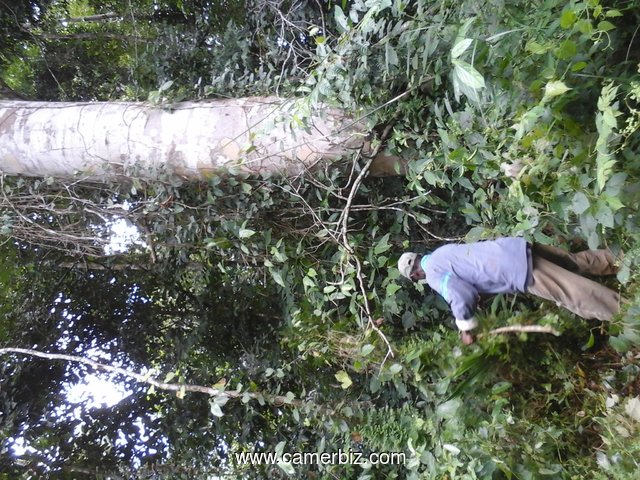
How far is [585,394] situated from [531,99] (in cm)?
144

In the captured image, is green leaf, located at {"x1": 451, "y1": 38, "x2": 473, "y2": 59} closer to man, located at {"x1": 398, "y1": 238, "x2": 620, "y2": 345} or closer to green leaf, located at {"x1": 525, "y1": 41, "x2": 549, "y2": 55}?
green leaf, located at {"x1": 525, "y1": 41, "x2": 549, "y2": 55}

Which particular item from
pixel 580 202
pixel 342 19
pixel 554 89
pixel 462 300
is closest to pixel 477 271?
pixel 462 300

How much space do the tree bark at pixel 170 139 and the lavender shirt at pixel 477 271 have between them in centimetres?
70

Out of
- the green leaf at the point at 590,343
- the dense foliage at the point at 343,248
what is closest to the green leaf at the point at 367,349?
the dense foliage at the point at 343,248

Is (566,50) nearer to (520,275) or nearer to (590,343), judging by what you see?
(520,275)

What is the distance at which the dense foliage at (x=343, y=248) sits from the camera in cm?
191

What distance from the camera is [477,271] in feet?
8.18

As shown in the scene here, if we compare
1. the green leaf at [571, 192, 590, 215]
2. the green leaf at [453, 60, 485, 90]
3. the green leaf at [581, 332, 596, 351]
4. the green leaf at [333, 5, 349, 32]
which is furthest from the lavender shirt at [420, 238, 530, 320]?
the green leaf at [333, 5, 349, 32]

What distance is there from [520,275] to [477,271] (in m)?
0.20

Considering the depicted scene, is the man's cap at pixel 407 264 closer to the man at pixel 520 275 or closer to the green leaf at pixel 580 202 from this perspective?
the man at pixel 520 275

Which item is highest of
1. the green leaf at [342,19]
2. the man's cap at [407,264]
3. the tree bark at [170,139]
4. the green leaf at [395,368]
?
the green leaf at [342,19]

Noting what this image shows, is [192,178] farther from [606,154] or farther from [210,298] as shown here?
[606,154]

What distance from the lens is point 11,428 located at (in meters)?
3.88

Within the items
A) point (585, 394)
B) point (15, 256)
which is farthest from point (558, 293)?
point (15, 256)
